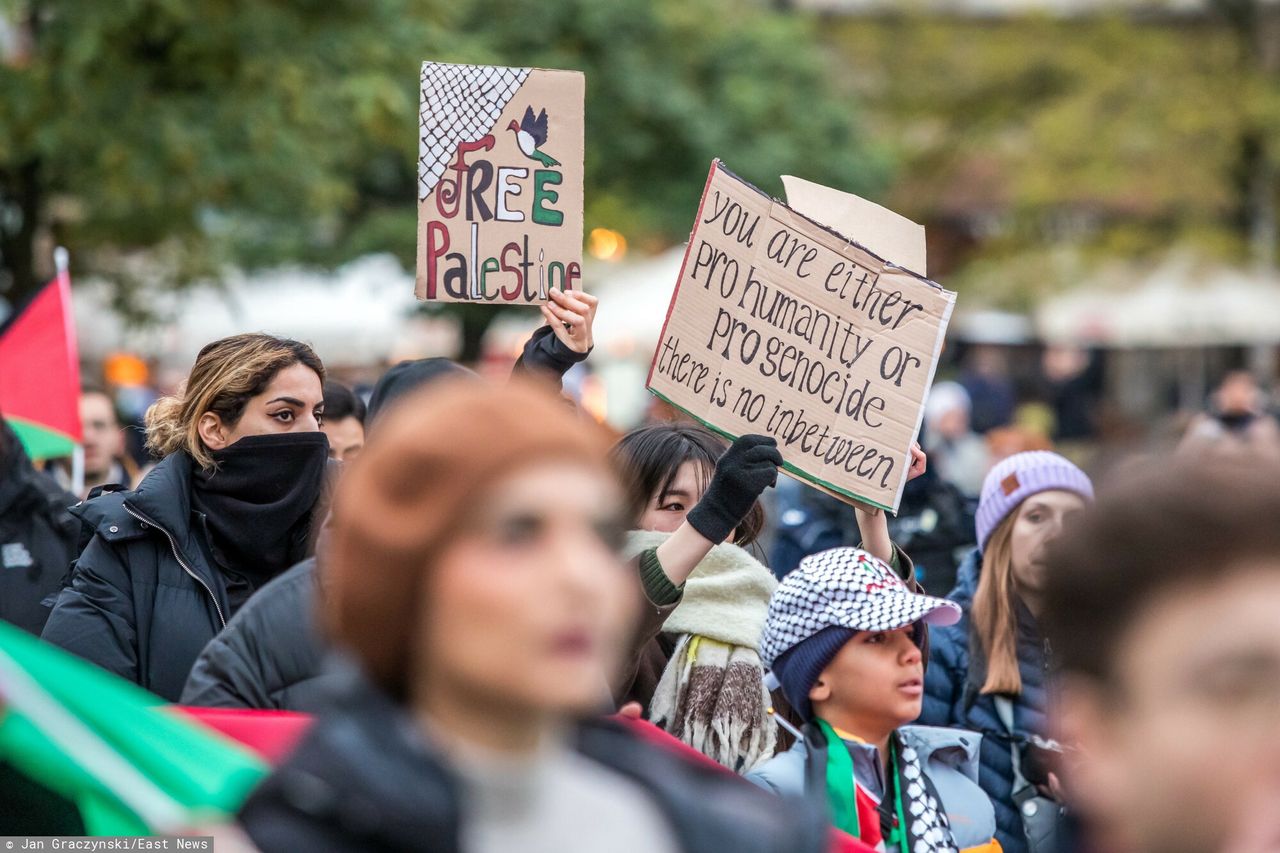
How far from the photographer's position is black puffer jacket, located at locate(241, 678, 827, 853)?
1.63 m

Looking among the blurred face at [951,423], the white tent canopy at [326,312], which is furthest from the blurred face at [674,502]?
the white tent canopy at [326,312]

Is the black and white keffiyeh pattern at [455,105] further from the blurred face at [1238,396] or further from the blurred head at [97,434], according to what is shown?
the blurred face at [1238,396]

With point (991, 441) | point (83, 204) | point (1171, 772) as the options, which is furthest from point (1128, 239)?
point (1171, 772)

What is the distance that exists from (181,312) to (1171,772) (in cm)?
1447

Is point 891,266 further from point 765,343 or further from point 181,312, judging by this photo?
point 181,312

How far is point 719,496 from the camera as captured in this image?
11.7 ft

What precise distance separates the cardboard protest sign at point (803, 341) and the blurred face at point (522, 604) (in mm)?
2685

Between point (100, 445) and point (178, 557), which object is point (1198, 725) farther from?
point (100, 445)

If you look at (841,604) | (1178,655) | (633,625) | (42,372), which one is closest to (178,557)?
(633,625)

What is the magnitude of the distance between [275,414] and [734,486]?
1.20m

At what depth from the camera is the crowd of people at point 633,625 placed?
162cm

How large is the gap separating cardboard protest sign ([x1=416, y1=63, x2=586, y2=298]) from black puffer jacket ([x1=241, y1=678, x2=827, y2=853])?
2971 millimetres

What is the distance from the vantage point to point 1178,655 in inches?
63.7

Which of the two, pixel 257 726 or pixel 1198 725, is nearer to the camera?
pixel 1198 725
